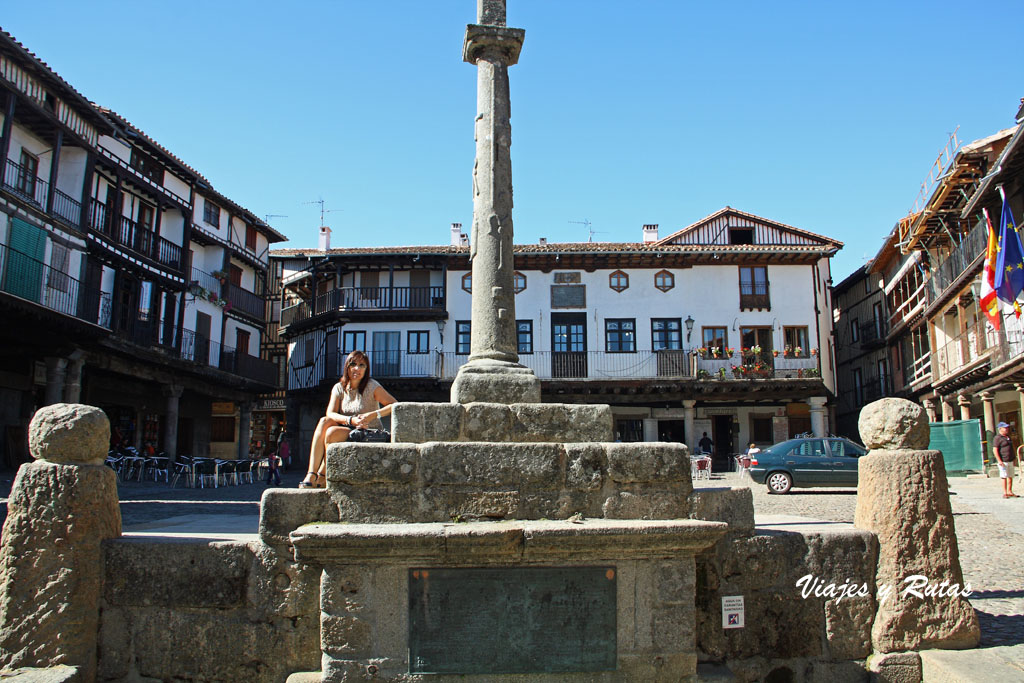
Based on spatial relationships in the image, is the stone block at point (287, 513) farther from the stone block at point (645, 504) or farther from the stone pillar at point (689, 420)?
the stone pillar at point (689, 420)

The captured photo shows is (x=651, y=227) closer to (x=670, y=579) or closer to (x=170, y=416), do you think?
(x=170, y=416)

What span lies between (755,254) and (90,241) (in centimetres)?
2185

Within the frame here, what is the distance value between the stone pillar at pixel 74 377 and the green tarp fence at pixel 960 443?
22.8 meters

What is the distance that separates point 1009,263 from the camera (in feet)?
56.7

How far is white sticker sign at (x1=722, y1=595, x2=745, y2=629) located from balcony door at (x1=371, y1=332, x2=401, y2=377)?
2449cm

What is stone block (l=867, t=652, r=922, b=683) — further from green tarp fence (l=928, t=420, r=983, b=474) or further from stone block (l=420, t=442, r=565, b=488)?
green tarp fence (l=928, t=420, r=983, b=474)

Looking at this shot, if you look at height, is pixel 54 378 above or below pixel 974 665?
above

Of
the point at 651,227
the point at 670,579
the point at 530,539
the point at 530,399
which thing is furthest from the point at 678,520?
the point at 651,227

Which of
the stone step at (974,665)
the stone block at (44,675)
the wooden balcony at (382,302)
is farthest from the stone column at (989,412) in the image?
the stone block at (44,675)

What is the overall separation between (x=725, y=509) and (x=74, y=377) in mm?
18685

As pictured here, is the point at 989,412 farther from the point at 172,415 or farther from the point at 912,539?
the point at 172,415

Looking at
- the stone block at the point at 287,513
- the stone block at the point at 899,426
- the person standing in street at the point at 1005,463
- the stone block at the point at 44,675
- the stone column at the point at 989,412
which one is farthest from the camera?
the stone column at the point at 989,412

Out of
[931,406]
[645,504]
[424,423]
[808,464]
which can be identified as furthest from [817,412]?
[424,423]

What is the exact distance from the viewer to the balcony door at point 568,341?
91.1 feet
